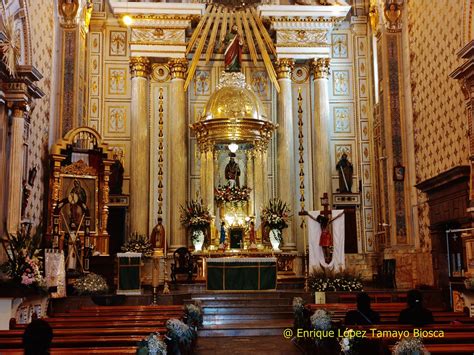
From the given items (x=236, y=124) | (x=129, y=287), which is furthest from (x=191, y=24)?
(x=129, y=287)

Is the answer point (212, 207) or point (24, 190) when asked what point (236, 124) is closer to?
point (212, 207)

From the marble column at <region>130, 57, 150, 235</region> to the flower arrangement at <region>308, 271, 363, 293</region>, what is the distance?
6076 mm

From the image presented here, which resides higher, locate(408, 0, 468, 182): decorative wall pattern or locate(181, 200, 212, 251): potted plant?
locate(408, 0, 468, 182): decorative wall pattern

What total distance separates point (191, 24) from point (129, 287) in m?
9.17

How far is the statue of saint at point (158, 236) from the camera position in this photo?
60.3ft

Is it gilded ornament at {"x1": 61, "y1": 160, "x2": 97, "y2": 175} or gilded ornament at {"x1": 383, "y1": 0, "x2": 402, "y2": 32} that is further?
gilded ornament at {"x1": 383, "y1": 0, "x2": 402, "y2": 32}

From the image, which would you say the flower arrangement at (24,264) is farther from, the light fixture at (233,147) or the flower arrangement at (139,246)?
the light fixture at (233,147)

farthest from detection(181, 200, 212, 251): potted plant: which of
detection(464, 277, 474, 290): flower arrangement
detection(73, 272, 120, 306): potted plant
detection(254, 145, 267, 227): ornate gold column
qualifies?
detection(464, 277, 474, 290): flower arrangement

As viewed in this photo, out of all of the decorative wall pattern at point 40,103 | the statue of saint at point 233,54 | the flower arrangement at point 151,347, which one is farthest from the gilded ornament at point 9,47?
the statue of saint at point 233,54

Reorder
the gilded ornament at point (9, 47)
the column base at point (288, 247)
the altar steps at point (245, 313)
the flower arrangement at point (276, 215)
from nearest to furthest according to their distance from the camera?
the altar steps at point (245, 313)
the gilded ornament at point (9, 47)
the flower arrangement at point (276, 215)
the column base at point (288, 247)

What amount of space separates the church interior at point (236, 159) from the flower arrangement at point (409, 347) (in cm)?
495

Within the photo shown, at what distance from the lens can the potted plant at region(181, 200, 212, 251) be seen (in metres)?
18.1

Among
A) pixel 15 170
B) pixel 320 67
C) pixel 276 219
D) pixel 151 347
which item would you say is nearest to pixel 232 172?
pixel 276 219

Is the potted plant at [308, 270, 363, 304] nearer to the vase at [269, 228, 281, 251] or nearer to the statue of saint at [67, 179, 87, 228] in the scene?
the vase at [269, 228, 281, 251]
